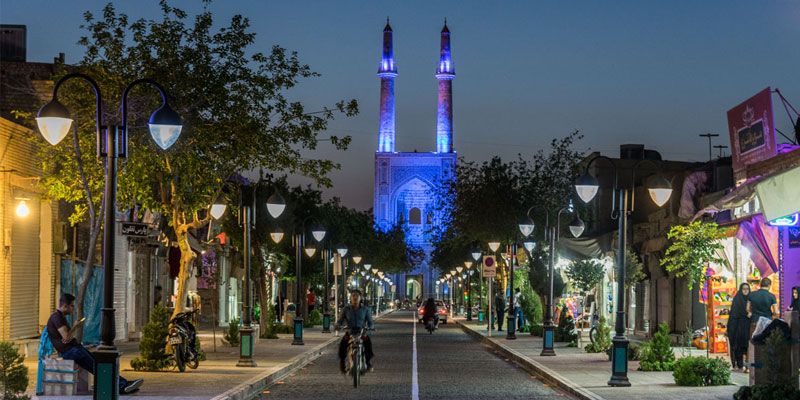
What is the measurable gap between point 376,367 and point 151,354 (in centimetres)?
630

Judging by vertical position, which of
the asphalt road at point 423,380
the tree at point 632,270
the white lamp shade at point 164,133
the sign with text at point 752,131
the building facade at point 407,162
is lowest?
the asphalt road at point 423,380

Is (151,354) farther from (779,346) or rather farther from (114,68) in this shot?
(779,346)

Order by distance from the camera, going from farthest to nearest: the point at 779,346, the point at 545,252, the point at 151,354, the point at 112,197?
1. the point at 545,252
2. the point at 151,354
3. the point at 779,346
4. the point at 112,197

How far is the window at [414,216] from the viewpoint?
6275 inches

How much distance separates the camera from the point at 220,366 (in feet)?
85.7

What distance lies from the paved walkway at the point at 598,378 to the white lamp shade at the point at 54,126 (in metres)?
8.80

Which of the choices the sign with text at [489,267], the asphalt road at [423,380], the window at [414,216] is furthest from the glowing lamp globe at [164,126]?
the window at [414,216]

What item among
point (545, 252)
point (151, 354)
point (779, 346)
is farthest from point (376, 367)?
point (545, 252)

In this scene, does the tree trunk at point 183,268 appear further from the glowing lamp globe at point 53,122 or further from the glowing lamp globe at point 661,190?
the glowing lamp globe at point 53,122

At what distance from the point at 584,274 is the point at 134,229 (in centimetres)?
2292

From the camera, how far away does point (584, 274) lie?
4112cm

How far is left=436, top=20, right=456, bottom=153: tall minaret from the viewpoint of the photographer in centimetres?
15275

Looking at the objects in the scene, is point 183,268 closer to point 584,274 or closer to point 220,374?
point 220,374

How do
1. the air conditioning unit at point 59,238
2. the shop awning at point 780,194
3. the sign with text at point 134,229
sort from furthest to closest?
1. the air conditioning unit at point 59,238
2. the sign with text at point 134,229
3. the shop awning at point 780,194
